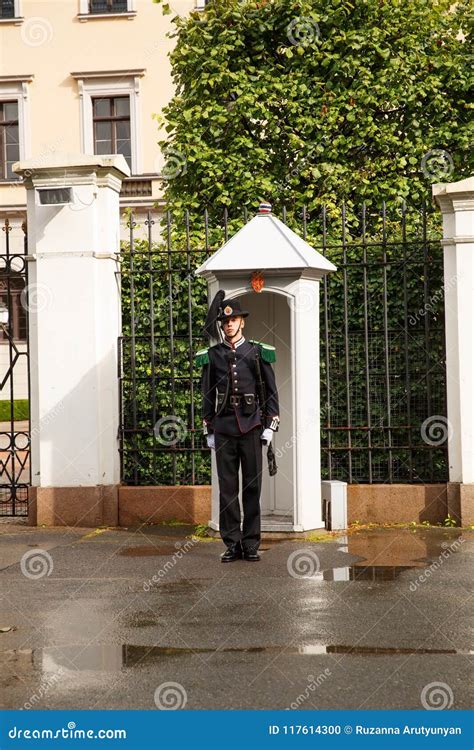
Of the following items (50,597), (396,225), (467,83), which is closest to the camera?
(50,597)

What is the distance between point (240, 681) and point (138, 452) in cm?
616

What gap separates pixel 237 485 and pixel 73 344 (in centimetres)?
276

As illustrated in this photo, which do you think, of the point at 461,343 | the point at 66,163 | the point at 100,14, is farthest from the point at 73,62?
the point at 461,343

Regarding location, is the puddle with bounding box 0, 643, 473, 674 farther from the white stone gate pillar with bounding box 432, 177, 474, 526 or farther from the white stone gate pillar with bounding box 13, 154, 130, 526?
the white stone gate pillar with bounding box 13, 154, 130, 526

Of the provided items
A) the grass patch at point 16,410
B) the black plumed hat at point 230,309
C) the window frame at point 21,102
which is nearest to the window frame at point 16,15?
the window frame at point 21,102

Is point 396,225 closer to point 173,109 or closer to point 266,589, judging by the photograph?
point 173,109

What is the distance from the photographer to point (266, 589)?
28.0 feet

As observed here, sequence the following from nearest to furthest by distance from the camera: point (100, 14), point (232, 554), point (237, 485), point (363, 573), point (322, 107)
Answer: point (363, 573) → point (232, 554) → point (237, 485) → point (322, 107) → point (100, 14)

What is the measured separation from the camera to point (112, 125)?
3403cm

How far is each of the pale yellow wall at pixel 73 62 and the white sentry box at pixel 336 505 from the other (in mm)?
23177

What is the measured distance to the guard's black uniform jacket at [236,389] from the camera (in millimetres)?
9922

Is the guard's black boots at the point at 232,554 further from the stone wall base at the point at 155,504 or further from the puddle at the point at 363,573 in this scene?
the stone wall base at the point at 155,504

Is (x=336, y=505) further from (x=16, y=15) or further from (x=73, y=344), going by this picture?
(x=16, y=15)

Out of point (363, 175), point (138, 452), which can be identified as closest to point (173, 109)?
point (363, 175)
